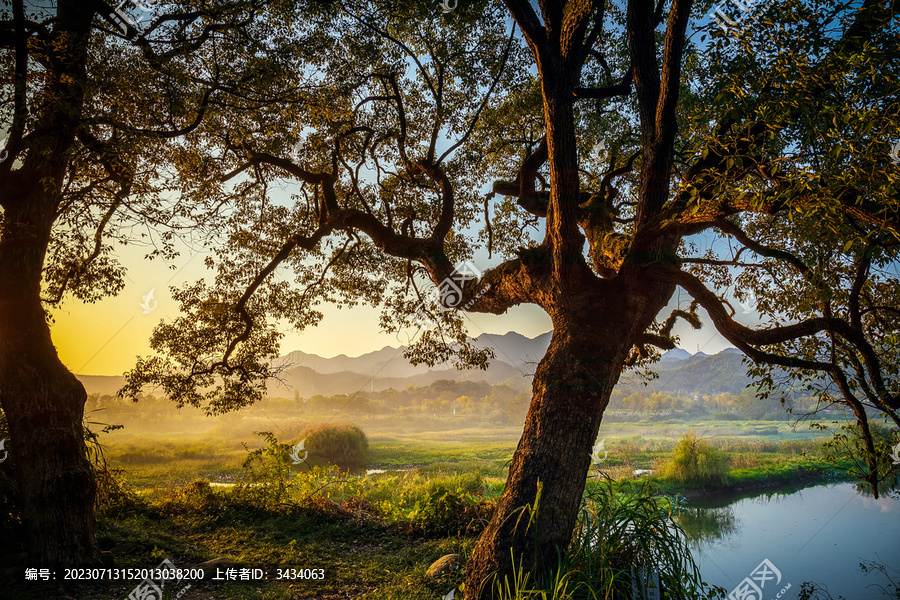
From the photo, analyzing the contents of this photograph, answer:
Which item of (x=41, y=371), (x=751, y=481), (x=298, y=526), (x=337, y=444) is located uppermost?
(x=41, y=371)

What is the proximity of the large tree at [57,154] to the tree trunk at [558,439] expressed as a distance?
160 inches

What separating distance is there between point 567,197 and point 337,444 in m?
12.2

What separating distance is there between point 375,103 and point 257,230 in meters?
3.06

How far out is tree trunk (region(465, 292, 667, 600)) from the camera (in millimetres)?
3209

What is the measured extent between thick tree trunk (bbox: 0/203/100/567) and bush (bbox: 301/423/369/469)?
906cm

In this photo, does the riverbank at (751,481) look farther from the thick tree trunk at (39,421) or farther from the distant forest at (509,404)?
the thick tree trunk at (39,421)

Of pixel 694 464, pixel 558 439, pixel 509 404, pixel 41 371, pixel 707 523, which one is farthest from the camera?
pixel 509 404

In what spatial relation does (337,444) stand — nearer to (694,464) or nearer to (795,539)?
(694,464)

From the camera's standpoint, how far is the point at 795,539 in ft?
29.9

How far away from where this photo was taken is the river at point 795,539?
22.5 ft

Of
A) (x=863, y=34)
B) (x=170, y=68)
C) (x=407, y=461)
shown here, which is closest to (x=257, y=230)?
(x=170, y=68)

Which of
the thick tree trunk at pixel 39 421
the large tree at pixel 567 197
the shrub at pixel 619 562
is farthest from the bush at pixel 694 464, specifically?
the thick tree trunk at pixel 39 421

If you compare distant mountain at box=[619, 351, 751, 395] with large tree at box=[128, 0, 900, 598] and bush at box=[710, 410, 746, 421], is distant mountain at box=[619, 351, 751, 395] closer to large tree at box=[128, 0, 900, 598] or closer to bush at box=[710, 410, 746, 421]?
bush at box=[710, 410, 746, 421]

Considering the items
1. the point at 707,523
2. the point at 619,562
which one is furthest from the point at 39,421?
the point at 707,523
